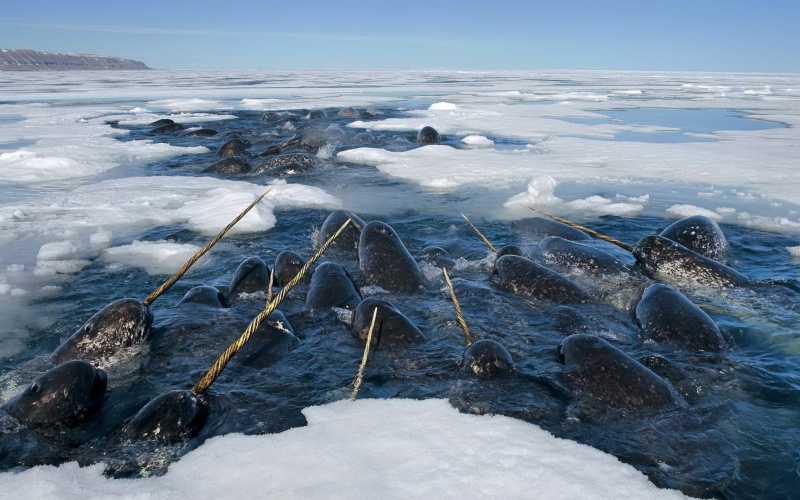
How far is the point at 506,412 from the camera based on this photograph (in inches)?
155

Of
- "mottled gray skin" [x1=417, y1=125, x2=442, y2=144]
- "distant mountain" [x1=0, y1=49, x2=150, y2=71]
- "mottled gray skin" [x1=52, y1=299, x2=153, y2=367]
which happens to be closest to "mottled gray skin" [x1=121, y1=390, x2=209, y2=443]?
"mottled gray skin" [x1=52, y1=299, x2=153, y2=367]

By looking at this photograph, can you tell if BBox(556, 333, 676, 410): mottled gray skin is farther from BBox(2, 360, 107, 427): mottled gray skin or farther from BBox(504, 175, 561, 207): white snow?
BBox(504, 175, 561, 207): white snow

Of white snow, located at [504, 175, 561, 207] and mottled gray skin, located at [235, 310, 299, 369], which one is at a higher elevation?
white snow, located at [504, 175, 561, 207]

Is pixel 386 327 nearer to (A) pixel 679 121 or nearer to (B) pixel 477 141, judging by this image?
(B) pixel 477 141

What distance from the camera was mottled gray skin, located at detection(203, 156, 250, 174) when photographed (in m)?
13.5

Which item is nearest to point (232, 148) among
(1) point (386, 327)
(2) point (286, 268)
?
(2) point (286, 268)

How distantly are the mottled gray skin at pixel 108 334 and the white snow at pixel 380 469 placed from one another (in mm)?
1596

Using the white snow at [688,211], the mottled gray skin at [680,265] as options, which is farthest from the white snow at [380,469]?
the white snow at [688,211]

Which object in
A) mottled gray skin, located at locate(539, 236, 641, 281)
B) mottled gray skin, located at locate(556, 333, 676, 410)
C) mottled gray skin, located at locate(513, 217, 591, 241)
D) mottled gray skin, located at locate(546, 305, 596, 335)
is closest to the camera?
mottled gray skin, located at locate(556, 333, 676, 410)

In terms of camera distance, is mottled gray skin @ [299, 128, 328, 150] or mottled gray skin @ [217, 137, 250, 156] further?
mottled gray skin @ [299, 128, 328, 150]

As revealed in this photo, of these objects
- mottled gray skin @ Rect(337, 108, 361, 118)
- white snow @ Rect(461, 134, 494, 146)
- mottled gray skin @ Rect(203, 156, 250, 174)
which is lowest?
mottled gray skin @ Rect(203, 156, 250, 174)

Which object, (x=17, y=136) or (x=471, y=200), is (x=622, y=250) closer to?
(x=471, y=200)

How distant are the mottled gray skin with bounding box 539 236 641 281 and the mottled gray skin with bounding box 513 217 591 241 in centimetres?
64

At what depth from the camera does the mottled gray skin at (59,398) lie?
3779 mm
